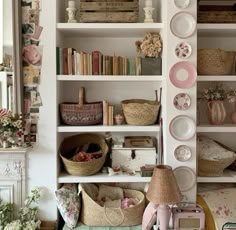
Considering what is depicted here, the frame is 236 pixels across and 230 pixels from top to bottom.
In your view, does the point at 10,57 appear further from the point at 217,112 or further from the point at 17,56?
the point at 217,112

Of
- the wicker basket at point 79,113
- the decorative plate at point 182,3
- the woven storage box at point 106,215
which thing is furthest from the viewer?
the wicker basket at point 79,113

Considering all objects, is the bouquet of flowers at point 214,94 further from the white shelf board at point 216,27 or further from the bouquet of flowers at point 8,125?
the bouquet of flowers at point 8,125

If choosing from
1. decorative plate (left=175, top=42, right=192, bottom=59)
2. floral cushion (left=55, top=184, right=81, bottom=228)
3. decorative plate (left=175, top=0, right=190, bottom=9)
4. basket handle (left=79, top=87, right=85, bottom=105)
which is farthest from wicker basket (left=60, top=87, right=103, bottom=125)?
decorative plate (left=175, top=0, right=190, bottom=9)

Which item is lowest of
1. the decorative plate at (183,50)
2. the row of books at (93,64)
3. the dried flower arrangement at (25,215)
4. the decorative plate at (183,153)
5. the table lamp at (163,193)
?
the dried flower arrangement at (25,215)

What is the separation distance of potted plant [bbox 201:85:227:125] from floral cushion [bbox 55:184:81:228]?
3.94ft

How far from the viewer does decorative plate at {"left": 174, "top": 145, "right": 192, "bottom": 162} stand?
2354 millimetres

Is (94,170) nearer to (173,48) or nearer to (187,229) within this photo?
(187,229)

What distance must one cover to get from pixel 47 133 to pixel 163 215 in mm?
1025

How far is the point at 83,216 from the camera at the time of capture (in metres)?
2.43

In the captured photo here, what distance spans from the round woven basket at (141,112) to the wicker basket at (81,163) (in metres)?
0.33

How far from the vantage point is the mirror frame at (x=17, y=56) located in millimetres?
2357

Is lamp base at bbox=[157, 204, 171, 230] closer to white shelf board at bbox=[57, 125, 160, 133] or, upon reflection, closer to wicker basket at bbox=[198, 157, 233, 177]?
wicker basket at bbox=[198, 157, 233, 177]

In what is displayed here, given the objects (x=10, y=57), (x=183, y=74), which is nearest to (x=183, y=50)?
(x=183, y=74)

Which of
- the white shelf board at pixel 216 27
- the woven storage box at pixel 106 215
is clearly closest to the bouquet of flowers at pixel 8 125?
the woven storage box at pixel 106 215
